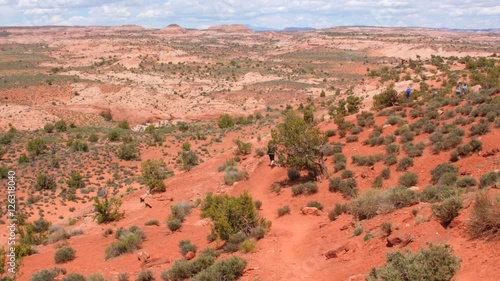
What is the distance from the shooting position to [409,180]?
1534 cm

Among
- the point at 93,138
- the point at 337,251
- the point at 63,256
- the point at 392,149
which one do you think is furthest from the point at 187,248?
the point at 93,138

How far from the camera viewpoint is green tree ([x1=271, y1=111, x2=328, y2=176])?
1886 cm

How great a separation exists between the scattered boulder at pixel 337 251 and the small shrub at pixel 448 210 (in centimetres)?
228

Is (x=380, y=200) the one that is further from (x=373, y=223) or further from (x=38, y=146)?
(x=38, y=146)

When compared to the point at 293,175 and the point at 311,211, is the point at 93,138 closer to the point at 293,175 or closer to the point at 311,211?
the point at 293,175

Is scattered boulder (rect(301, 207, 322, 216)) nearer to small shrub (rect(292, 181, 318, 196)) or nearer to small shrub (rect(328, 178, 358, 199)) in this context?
small shrub (rect(328, 178, 358, 199))

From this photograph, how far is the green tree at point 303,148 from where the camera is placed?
18.9m

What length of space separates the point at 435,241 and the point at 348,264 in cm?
195

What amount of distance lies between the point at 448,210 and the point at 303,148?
9.92 metres

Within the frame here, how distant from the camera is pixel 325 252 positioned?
10859mm

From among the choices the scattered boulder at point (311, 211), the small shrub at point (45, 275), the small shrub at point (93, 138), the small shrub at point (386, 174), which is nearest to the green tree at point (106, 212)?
the small shrub at point (45, 275)


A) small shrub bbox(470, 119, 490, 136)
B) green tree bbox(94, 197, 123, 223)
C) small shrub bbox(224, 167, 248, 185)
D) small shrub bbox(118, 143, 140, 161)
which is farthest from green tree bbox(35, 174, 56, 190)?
small shrub bbox(470, 119, 490, 136)

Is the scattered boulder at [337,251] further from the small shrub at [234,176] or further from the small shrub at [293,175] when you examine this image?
the small shrub at [234,176]

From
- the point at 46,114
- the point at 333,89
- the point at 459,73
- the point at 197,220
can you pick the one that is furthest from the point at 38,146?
the point at 333,89
